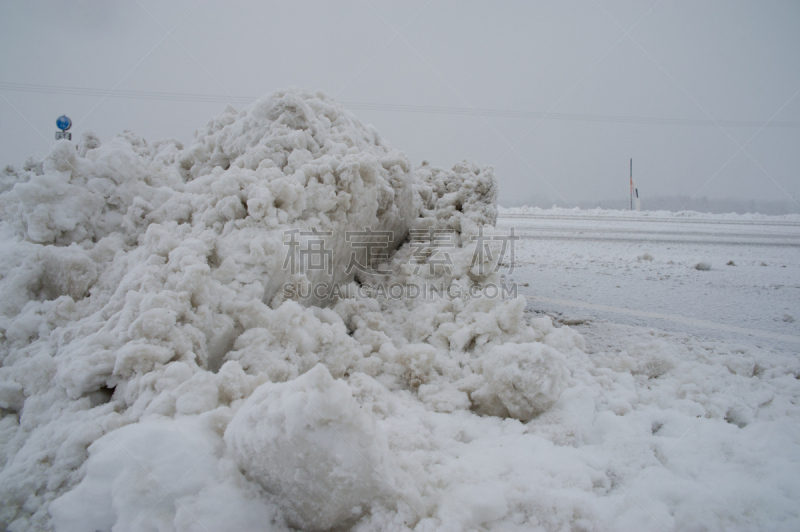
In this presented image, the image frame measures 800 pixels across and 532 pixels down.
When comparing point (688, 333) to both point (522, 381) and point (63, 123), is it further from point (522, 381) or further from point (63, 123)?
point (63, 123)

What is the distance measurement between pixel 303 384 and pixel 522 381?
2.75 feet

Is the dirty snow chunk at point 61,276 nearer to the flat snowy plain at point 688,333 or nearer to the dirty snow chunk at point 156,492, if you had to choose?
the dirty snow chunk at point 156,492

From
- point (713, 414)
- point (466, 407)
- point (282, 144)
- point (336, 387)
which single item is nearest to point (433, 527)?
point (336, 387)

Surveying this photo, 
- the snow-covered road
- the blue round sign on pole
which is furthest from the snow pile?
the blue round sign on pole

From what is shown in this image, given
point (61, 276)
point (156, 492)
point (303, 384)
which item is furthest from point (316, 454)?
point (61, 276)

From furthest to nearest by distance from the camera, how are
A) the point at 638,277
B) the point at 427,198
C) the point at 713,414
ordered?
the point at 638,277 → the point at 427,198 → the point at 713,414

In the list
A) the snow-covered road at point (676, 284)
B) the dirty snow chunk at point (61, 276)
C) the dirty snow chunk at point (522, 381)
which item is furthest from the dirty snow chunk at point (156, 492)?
the snow-covered road at point (676, 284)

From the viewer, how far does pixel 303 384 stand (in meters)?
0.96

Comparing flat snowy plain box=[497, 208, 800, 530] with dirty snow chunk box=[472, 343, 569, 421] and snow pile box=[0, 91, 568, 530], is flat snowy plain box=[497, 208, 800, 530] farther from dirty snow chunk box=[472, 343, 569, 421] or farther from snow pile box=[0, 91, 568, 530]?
snow pile box=[0, 91, 568, 530]

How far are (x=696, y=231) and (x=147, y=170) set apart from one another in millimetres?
9014

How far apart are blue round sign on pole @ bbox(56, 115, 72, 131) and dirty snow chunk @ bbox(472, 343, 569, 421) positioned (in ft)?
16.3

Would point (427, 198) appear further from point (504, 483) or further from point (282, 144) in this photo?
point (504, 483)

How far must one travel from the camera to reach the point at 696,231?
7.76 meters

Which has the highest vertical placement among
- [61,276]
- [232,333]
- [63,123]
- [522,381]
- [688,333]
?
[63,123]
